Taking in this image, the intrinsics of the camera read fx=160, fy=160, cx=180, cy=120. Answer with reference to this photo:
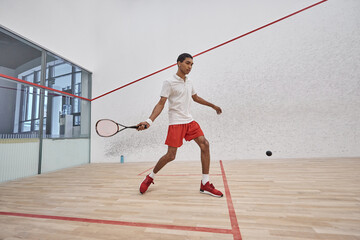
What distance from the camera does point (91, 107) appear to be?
10.6 feet

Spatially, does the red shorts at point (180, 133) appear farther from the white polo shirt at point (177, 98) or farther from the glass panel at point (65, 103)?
the glass panel at point (65, 103)

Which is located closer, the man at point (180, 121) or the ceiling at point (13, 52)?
the man at point (180, 121)

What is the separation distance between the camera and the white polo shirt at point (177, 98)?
112 centimetres

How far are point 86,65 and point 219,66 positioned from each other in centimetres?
255

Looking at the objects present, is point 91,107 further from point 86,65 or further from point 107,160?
point 107,160

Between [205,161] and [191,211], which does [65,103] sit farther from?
[191,211]

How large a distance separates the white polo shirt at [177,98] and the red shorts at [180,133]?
4cm

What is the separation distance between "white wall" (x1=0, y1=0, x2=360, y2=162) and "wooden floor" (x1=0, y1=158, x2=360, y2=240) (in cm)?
133

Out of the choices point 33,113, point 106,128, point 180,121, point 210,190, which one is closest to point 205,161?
point 210,190

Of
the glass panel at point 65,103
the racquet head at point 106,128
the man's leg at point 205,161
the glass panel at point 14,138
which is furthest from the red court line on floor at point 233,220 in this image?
the glass panel at point 65,103

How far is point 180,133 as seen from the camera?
1.10 meters

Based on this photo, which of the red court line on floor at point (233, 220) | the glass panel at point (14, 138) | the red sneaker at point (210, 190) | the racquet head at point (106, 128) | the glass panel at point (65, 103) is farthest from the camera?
the glass panel at point (65, 103)

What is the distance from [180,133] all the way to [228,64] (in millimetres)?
2238

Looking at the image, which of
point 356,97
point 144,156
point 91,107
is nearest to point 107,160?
point 144,156
